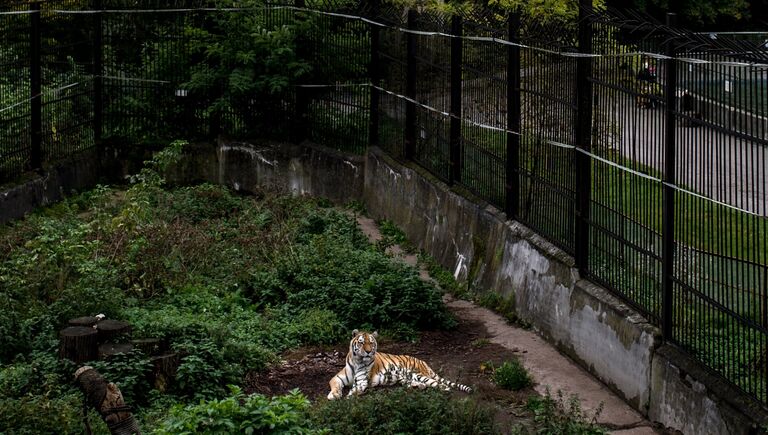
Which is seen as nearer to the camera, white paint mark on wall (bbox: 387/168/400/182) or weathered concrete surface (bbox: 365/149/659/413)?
weathered concrete surface (bbox: 365/149/659/413)

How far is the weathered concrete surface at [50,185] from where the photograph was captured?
17.5 metres

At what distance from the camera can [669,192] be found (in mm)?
9742

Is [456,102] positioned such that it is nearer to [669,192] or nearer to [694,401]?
[669,192]

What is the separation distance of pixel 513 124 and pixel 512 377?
3.51 metres

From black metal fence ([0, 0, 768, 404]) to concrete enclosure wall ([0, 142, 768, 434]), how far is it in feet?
0.58

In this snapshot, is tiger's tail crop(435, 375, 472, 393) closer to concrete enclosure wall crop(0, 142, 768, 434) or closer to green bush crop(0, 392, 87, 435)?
concrete enclosure wall crop(0, 142, 768, 434)

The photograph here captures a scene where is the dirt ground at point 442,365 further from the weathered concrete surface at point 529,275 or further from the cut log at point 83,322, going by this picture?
the cut log at point 83,322

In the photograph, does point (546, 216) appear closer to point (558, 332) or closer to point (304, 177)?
point (558, 332)

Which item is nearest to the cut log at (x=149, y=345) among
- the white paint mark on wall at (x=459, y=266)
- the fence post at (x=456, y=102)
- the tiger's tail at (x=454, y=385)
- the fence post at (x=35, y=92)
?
the tiger's tail at (x=454, y=385)

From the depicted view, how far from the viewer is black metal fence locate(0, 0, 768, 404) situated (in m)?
8.98

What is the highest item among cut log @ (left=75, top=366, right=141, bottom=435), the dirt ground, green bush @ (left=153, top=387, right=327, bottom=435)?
cut log @ (left=75, top=366, right=141, bottom=435)

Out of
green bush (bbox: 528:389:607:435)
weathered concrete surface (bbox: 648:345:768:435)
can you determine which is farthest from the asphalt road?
green bush (bbox: 528:389:607:435)

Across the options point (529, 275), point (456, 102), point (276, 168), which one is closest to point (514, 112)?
point (529, 275)

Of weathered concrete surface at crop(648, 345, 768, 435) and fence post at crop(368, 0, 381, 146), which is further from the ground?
fence post at crop(368, 0, 381, 146)
